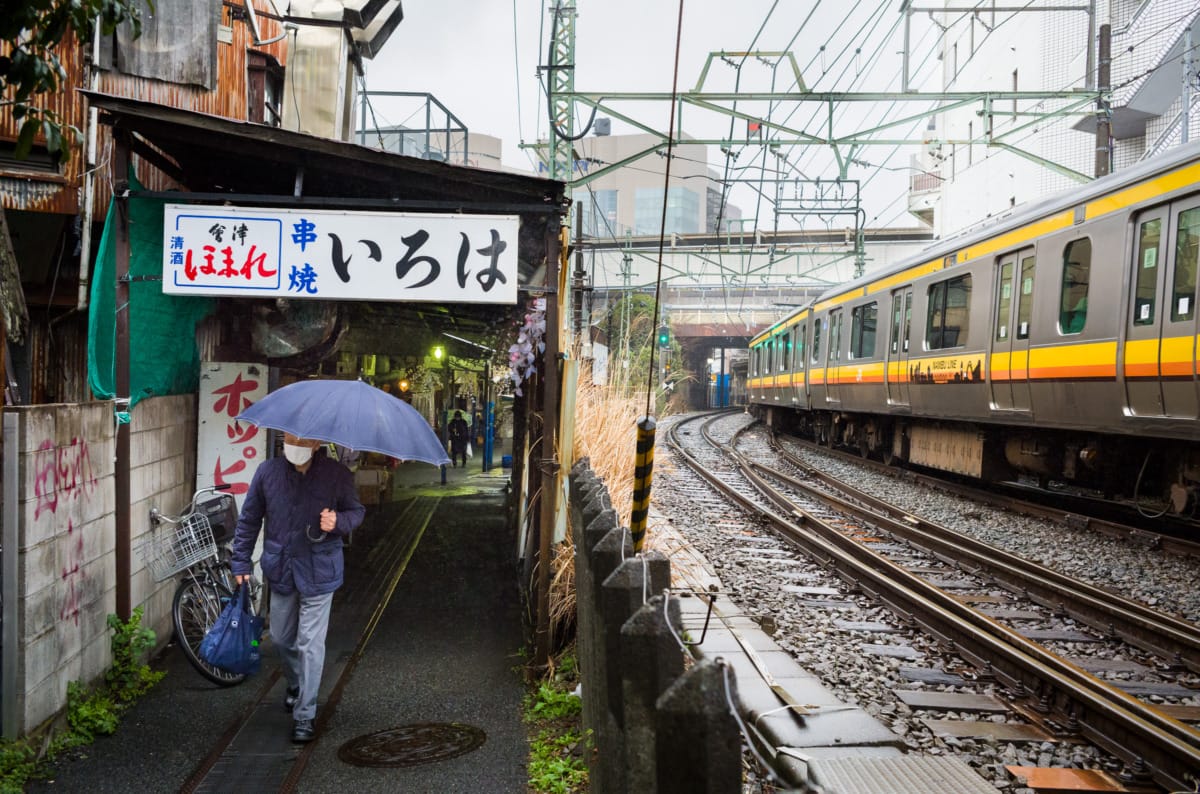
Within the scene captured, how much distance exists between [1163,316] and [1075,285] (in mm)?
1512

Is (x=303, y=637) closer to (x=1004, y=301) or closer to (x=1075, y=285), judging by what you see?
(x=1075, y=285)

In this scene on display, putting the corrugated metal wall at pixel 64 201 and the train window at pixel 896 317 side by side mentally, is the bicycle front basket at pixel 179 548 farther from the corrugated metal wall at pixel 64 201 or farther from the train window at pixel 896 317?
the train window at pixel 896 317

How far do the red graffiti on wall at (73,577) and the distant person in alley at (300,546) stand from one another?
0.78m

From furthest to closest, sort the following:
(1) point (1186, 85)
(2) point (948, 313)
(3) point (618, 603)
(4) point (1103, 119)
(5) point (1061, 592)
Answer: (1) point (1186, 85) < (4) point (1103, 119) < (2) point (948, 313) < (5) point (1061, 592) < (3) point (618, 603)

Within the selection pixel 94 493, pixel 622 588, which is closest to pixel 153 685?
pixel 94 493

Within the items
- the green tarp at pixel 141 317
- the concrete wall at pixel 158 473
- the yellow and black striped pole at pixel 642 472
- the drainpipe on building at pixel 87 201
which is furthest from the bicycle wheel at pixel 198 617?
the yellow and black striped pole at pixel 642 472

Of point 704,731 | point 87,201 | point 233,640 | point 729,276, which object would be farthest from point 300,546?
point 729,276

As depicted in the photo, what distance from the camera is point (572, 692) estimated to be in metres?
5.00

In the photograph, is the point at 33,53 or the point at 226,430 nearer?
the point at 33,53

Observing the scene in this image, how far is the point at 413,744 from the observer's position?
4.59 meters

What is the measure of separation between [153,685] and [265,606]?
4.42 ft

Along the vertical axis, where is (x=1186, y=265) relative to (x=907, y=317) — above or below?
above

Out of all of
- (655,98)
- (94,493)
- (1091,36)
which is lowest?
(94,493)

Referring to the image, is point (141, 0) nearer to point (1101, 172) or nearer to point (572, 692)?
point (572, 692)
